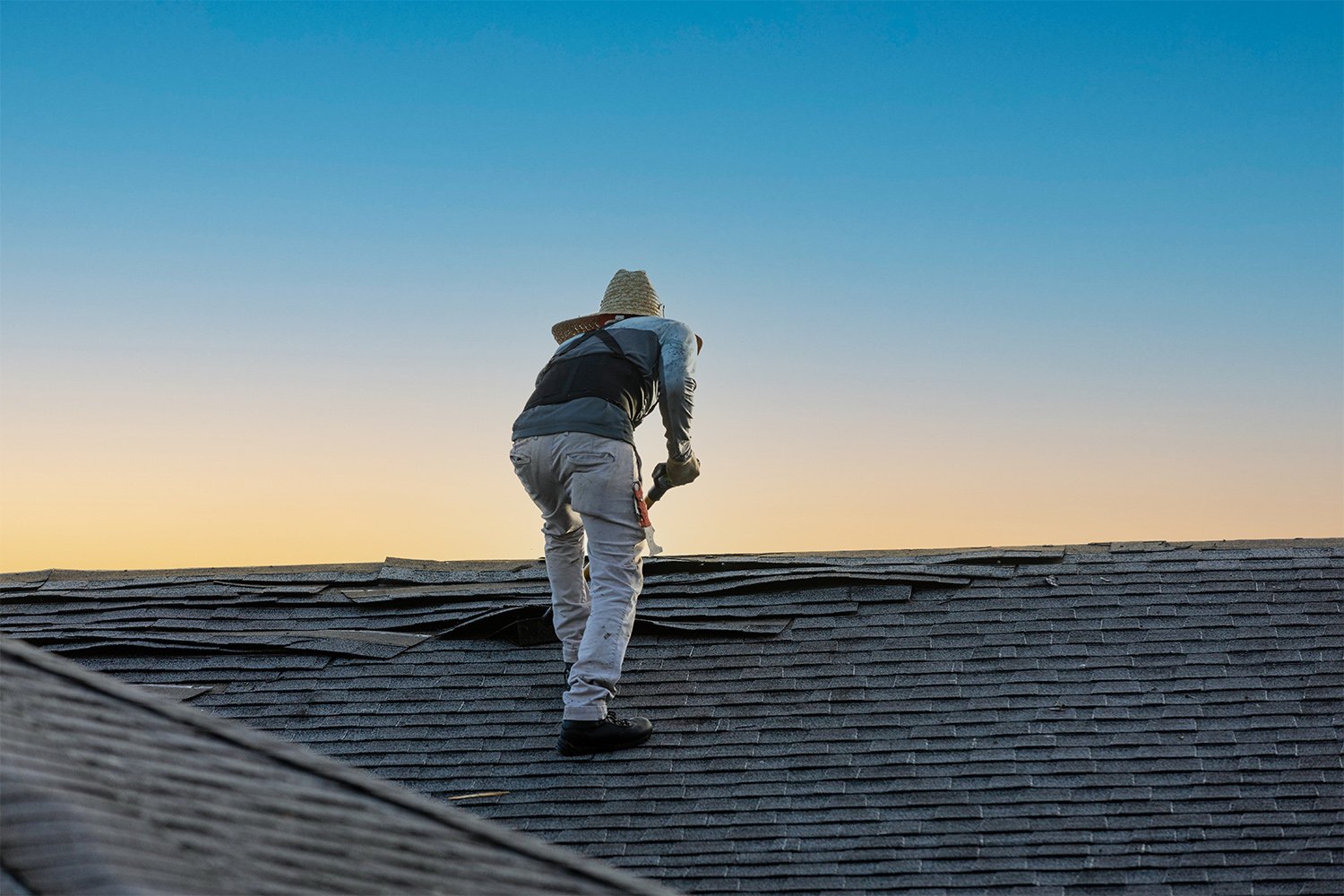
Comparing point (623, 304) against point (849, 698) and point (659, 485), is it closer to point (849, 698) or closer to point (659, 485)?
point (659, 485)

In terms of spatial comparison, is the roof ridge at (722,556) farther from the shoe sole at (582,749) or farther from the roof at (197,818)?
Answer: the roof at (197,818)

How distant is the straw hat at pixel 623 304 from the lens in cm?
546

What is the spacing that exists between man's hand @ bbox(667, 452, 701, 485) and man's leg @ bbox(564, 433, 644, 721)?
0.78ft

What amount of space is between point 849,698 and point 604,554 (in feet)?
3.45

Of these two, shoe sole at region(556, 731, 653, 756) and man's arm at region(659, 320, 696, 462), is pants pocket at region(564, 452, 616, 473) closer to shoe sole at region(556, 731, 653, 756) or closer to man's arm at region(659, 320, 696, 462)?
man's arm at region(659, 320, 696, 462)

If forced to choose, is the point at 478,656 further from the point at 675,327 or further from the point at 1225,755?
the point at 1225,755

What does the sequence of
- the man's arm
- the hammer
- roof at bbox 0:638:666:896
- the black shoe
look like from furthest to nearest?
1. the hammer
2. the man's arm
3. the black shoe
4. roof at bbox 0:638:666:896

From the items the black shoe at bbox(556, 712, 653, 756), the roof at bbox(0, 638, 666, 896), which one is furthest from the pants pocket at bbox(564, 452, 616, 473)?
the roof at bbox(0, 638, 666, 896)

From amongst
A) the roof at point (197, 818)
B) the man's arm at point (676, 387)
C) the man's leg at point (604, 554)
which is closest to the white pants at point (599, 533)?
the man's leg at point (604, 554)

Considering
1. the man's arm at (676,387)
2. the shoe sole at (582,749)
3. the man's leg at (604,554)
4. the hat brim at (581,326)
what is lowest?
the shoe sole at (582,749)

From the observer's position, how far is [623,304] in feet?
18.0

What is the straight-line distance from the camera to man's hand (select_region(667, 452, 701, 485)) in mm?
5289

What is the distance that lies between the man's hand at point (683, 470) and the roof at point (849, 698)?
767 mm

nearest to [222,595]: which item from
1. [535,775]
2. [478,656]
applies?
[478,656]
